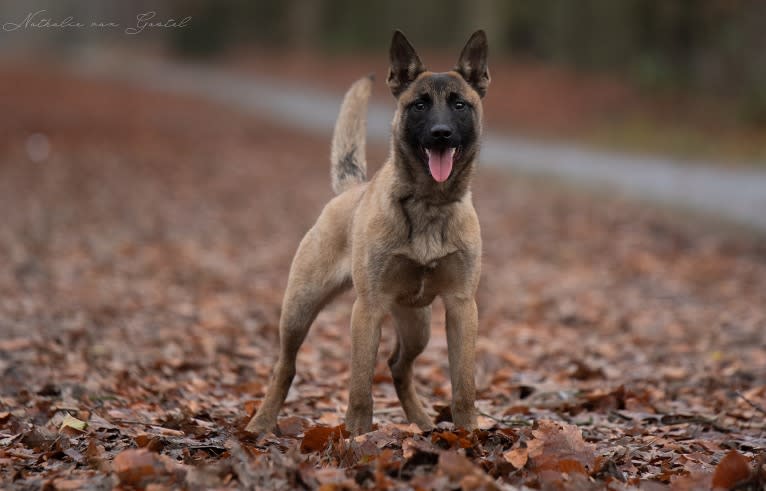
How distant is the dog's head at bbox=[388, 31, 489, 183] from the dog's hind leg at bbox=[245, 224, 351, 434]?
79cm

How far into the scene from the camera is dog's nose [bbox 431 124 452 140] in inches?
210

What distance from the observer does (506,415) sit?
6258mm

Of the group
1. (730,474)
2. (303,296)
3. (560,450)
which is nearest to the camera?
(730,474)

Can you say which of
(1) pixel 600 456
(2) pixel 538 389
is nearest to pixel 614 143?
(2) pixel 538 389

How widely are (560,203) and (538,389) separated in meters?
10.6

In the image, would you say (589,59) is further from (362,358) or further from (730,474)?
(730,474)

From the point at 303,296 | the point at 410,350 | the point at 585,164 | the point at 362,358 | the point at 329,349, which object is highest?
the point at 585,164

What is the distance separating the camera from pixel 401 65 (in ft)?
19.0

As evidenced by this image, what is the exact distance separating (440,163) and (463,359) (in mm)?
1093

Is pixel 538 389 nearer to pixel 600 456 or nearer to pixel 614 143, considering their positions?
pixel 600 456

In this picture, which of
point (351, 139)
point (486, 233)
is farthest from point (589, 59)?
point (351, 139)

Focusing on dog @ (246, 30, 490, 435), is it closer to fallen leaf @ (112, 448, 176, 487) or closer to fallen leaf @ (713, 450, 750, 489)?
fallen leaf @ (112, 448, 176, 487)

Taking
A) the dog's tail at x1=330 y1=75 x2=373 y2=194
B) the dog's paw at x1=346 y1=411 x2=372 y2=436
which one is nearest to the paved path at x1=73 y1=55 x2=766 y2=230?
the dog's tail at x1=330 y1=75 x2=373 y2=194

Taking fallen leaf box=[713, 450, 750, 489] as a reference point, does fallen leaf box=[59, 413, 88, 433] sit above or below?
below
